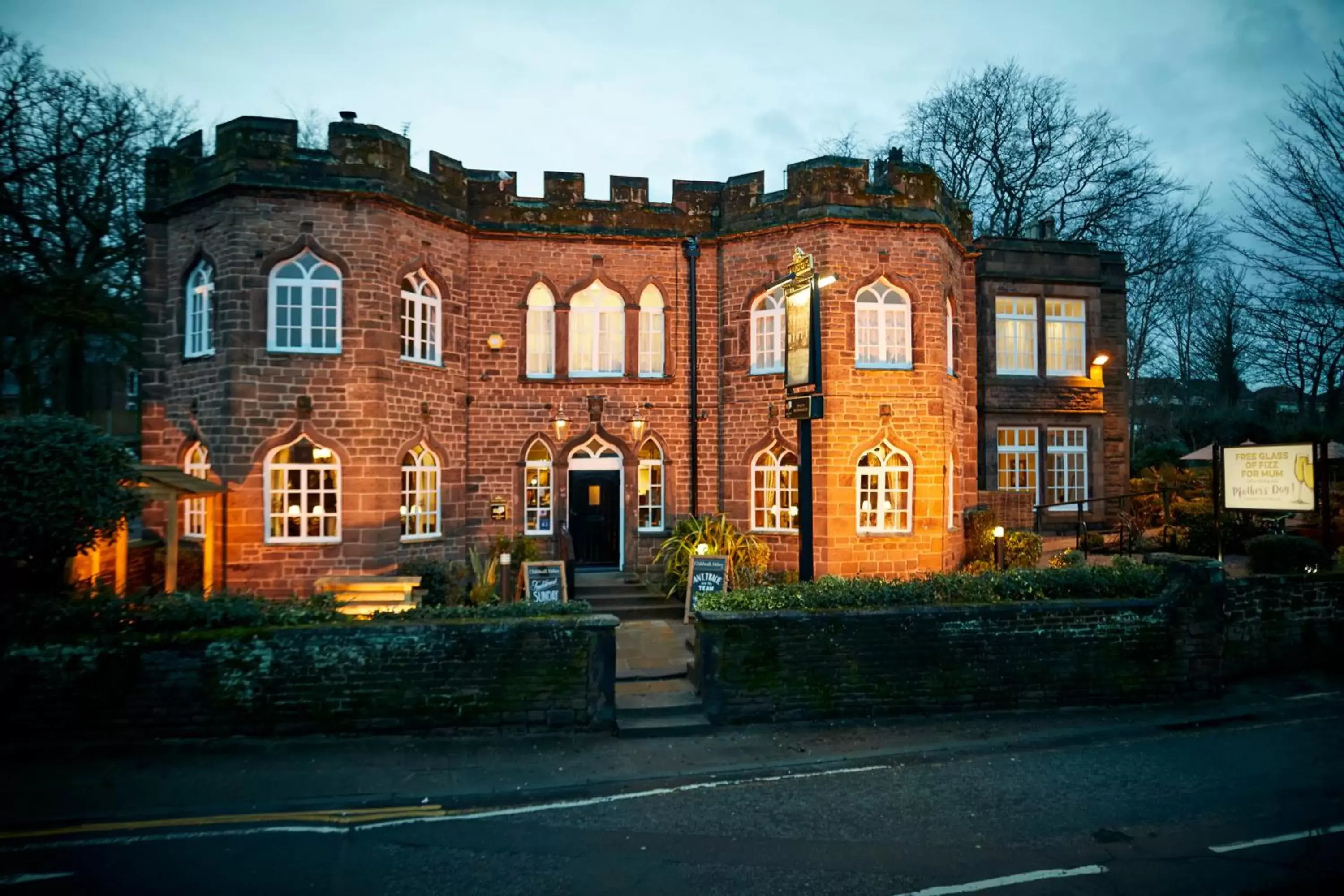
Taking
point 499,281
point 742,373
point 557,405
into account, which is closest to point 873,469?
point 742,373

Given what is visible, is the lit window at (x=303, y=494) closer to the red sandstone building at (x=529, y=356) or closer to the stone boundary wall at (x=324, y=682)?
the red sandstone building at (x=529, y=356)

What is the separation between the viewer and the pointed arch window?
16.5m

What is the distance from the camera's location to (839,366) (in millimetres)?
15227

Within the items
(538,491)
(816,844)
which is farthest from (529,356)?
(816,844)

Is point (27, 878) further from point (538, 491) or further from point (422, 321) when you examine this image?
point (538, 491)

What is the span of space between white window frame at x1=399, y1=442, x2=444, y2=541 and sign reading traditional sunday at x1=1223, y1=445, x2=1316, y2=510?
14.1 m

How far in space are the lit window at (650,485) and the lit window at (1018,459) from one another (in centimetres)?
946

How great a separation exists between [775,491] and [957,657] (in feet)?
25.3

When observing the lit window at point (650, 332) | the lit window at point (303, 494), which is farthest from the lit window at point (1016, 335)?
the lit window at point (303, 494)

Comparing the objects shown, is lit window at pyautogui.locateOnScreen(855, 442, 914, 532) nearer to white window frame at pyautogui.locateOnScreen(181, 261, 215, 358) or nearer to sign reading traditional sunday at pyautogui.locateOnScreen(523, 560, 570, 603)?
sign reading traditional sunday at pyautogui.locateOnScreen(523, 560, 570, 603)

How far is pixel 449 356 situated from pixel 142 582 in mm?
6852

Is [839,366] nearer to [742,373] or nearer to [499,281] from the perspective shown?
[742,373]

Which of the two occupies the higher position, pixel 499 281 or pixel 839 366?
pixel 499 281

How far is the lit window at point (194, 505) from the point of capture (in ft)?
47.2
